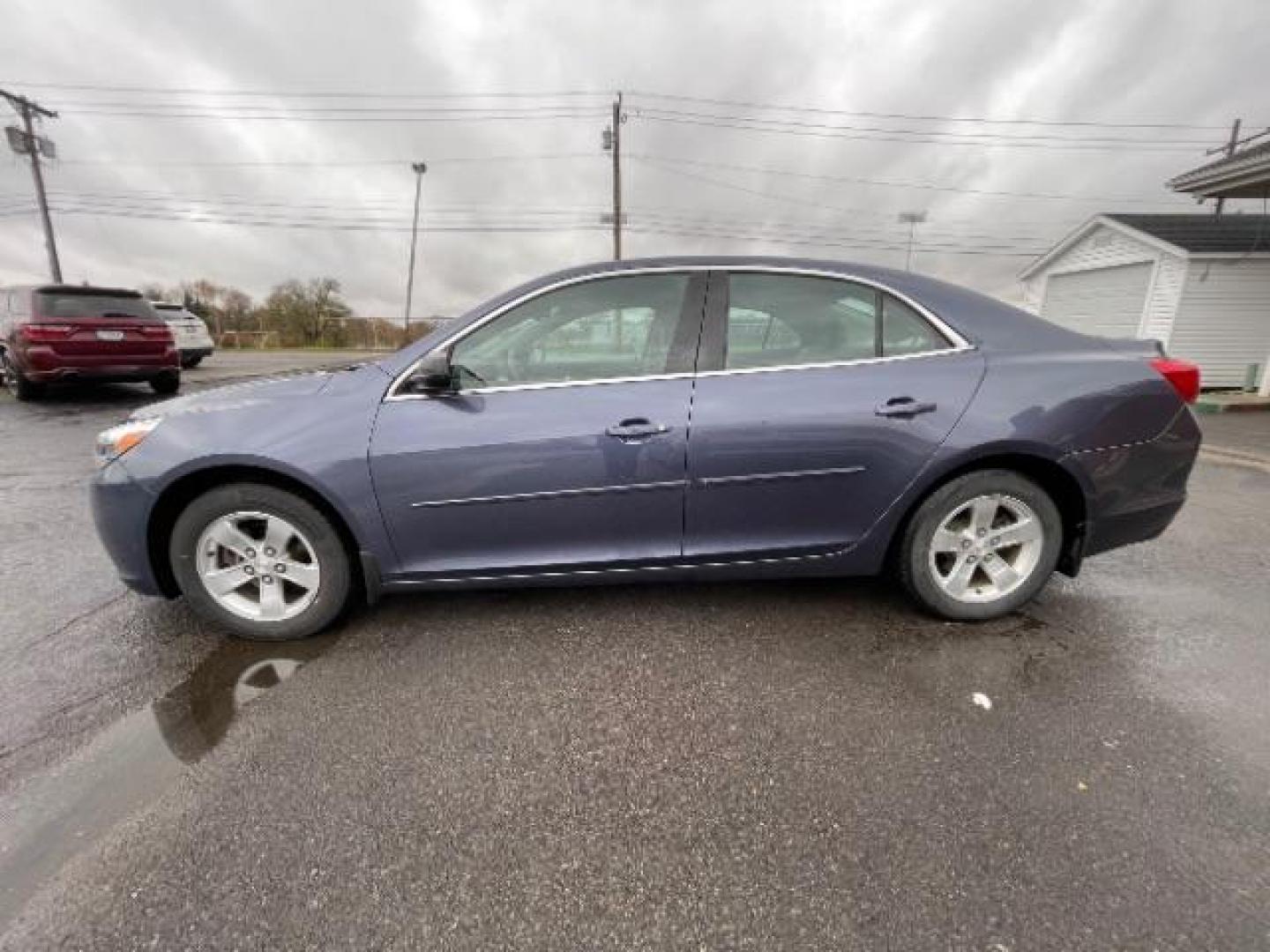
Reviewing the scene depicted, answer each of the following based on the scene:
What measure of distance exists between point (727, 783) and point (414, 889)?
2.93 ft

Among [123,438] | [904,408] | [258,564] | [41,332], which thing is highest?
[41,332]

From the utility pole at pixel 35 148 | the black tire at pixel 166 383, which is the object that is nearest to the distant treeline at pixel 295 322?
the utility pole at pixel 35 148

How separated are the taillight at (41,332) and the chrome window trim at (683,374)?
366 inches

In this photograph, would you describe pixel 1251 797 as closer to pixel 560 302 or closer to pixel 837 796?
pixel 837 796

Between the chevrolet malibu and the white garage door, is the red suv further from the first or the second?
the white garage door

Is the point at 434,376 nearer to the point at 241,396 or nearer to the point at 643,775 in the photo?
the point at 241,396

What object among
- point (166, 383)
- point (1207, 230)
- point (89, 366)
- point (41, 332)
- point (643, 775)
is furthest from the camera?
point (1207, 230)

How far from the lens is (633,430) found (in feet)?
7.90

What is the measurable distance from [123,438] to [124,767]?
133cm

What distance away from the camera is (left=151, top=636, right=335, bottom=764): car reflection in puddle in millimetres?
2064

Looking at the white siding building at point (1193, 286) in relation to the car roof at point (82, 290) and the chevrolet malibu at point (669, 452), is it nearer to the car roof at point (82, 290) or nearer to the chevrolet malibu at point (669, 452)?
the chevrolet malibu at point (669, 452)

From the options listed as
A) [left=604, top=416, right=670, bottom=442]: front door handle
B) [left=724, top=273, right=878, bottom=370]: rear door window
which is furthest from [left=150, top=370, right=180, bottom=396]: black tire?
[left=724, top=273, right=878, bottom=370]: rear door window

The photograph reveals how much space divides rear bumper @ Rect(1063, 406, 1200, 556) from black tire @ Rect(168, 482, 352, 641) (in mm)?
3117

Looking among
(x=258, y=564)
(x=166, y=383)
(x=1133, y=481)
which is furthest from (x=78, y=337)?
(x=1133, y=481)
